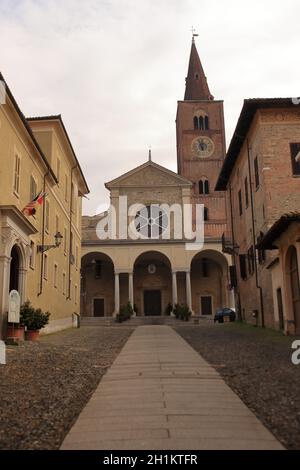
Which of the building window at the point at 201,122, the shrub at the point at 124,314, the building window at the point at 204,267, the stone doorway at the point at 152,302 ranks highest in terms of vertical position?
the building window at the point at 201,122

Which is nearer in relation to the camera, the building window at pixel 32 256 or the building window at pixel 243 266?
the building window at pixel 32 256

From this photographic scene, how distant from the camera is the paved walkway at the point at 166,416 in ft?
13.3

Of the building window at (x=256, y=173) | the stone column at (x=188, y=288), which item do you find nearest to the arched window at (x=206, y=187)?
the stone column at (x=188, y=288)

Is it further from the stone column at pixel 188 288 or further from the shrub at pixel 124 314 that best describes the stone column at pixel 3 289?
the stone column at pixel 188 288

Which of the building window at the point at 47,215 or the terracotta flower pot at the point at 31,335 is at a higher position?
the building window at the point at 47,215

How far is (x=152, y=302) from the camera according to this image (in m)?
44.2

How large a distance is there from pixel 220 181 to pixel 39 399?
2636cm

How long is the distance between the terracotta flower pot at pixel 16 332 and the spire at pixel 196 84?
49951mm

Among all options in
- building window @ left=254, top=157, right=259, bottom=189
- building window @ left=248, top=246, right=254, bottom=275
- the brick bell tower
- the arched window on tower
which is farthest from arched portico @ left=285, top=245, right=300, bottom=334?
the arched window on tower

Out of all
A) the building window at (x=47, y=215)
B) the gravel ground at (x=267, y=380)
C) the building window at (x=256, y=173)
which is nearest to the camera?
the gravel ground at (x=267, y=380)

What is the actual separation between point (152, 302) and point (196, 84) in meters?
30.7

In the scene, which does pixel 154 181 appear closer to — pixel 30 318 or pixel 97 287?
pixel 97 287

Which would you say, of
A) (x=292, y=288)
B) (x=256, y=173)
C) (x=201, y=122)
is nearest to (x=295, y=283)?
(x=292, y=288)
